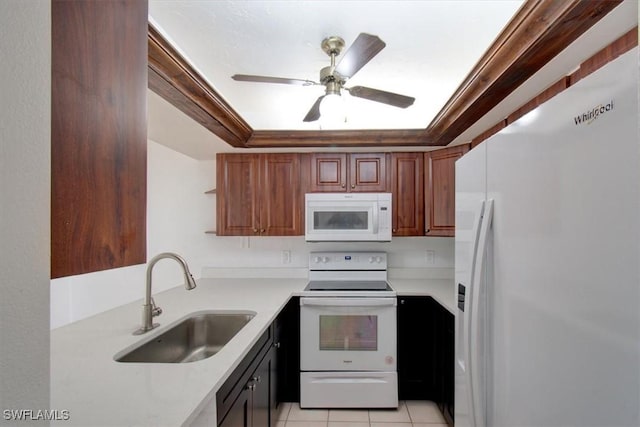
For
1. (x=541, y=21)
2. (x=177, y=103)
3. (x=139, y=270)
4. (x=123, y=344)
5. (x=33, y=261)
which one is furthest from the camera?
(x=139, y=270)

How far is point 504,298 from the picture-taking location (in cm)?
93

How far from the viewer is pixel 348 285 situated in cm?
269

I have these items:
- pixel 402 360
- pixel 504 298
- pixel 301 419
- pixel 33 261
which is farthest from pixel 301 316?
pixel 33 261

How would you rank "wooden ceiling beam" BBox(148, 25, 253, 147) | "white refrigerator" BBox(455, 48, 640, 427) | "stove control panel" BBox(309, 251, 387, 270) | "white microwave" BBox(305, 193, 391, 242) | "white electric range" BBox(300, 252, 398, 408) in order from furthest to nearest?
1. "stove control panel" BBox(309, 251, 387, 270)
2. "white microwave" BBox(305, 193, 391, 242)
3. "white electric range" BBox(300, 252, 398, 408)
4. "wooden ceiling beam" BBox(148, 25, 253, 147)
5. "white refrigerator" BBox(455, 48, 640, 427)

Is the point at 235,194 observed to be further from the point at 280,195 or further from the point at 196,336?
the point at 196,336

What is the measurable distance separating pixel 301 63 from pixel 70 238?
1373mm

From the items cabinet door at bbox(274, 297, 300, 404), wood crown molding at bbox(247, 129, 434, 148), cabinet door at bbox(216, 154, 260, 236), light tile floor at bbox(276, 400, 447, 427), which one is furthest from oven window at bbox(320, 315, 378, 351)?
wood crown molding at bbox(247, 129, 434, 148)

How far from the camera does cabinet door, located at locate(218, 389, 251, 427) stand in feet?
3.80

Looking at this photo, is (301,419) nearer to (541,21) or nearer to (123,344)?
(123,344)

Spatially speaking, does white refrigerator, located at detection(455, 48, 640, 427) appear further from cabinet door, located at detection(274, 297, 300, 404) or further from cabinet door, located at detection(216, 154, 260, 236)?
cabinet door, located at detection(216, 154, 260, 236)

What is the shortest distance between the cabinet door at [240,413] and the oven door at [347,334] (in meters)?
0.96

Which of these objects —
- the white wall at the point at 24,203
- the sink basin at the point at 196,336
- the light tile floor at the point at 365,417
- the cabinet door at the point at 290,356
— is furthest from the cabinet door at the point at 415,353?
the white wall at the point at 24,203

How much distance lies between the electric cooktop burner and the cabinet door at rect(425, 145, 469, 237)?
Result: 0.62 meters

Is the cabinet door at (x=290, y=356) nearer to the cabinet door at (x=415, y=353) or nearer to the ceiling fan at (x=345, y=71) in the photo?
the cabinet door at (x=415, y=353)
